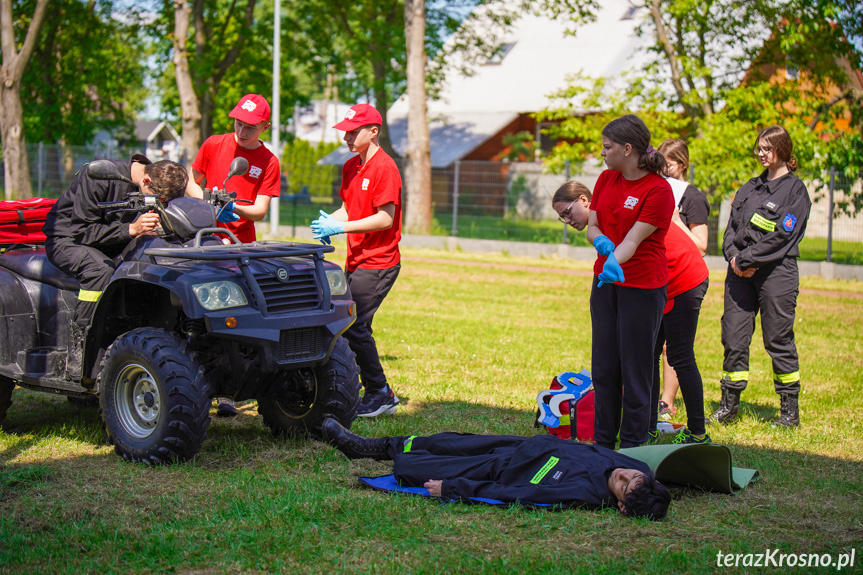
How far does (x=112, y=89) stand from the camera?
122 ft

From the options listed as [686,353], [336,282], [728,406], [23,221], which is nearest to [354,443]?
[336,282]

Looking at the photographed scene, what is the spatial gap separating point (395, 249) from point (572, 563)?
331 cm

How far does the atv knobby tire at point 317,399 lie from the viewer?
5410 millimetres

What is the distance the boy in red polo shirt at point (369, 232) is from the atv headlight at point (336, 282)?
0.86 metres

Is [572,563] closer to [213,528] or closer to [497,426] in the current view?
[213,528]

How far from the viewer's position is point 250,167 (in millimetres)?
6668

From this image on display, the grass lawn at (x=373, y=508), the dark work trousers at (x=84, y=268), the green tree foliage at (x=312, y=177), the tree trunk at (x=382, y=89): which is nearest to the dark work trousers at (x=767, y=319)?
the grass lawn at (x=373, y=508)

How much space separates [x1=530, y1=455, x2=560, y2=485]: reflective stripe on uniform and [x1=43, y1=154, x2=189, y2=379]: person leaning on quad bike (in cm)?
268

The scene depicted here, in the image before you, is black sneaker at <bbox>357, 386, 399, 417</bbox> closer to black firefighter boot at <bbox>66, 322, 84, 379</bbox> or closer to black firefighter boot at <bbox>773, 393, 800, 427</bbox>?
black firefighter boot at <bbox>66, 322, 84, 379</bbox>

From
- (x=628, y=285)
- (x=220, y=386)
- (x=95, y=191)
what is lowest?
(x=220, y=386)

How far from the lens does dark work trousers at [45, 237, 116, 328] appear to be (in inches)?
207

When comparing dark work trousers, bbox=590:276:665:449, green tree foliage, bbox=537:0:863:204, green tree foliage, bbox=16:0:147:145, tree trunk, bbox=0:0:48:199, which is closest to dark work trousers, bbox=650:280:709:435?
dark work trousers, bbox=590:276:665:449

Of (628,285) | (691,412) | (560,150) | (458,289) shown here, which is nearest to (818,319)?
(458,289)

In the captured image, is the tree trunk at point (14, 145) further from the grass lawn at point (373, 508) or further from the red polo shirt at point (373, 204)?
the red polo shirt at point (373, 204)
